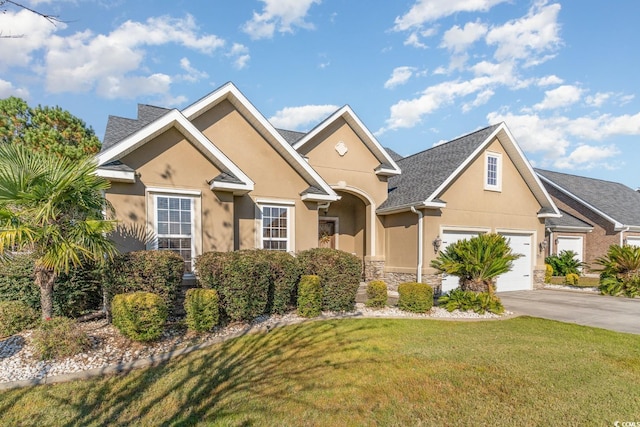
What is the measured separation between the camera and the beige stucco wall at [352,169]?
14031 millimetres

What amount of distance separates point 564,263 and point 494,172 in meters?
8.55

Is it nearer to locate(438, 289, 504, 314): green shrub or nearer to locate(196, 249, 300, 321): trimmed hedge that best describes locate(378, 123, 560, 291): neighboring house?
locate(438, 289, 504, 314): green shrub

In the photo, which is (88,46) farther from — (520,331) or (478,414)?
(520,331)

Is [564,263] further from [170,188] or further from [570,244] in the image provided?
[170,188]

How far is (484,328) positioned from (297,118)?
25.0 m

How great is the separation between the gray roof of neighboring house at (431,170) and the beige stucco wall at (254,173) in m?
4.49

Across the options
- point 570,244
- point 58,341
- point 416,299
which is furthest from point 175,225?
point 570,244

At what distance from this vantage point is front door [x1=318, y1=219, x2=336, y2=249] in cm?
1636

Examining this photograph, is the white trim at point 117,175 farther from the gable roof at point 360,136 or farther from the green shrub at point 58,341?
the gable roof at point 360,136

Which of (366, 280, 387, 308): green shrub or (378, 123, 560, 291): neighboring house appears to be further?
(378, 123, 560, 291): neighboring house

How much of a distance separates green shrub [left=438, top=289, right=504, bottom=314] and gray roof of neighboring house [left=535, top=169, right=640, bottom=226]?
1661cm

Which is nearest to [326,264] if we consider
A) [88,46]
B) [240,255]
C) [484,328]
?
[240,255]

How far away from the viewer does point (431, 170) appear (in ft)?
49.6

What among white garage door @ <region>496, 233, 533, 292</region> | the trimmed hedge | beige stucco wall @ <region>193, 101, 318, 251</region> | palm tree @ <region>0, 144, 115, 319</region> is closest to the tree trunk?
palm tree @ <region>0, 144, 115, 319</region>
